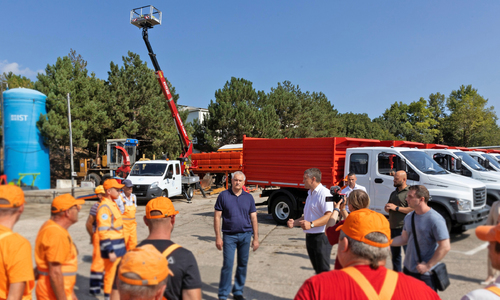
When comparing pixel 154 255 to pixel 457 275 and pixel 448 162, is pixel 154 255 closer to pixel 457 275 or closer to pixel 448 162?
pixel 457 275

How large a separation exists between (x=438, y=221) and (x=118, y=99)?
21.1 m

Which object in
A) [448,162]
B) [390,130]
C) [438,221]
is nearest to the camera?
[438,221]

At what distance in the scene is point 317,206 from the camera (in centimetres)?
372

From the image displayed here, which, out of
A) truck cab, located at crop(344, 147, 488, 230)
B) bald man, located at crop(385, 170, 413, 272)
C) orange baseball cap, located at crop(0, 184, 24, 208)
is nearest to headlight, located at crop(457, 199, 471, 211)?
truck cab, located at crop(344, 147, 488, 230)

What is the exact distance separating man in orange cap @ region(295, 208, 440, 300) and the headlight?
19.7 ft

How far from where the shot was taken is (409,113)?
65625 millimetres

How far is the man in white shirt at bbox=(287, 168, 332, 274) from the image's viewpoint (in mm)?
3533

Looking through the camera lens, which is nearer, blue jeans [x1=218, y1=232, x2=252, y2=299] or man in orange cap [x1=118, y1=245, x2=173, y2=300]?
man in orange cap [x1=118, y1=245, x2=173, y2=300]

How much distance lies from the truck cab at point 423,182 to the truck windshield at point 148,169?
8365 mm

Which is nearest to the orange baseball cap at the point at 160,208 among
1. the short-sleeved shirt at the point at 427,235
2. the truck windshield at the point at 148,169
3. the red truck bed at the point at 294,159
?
the short-sleeved shirt at the point at 427,235

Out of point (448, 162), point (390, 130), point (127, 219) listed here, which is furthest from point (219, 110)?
point (390, 130)

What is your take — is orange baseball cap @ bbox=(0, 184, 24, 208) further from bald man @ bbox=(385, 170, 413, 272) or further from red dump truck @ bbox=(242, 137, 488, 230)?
red dump truck @ bbox=(242, 137, 488, 230)

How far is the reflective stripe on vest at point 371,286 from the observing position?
1290mm

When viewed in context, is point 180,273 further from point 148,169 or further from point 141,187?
point 148,169
